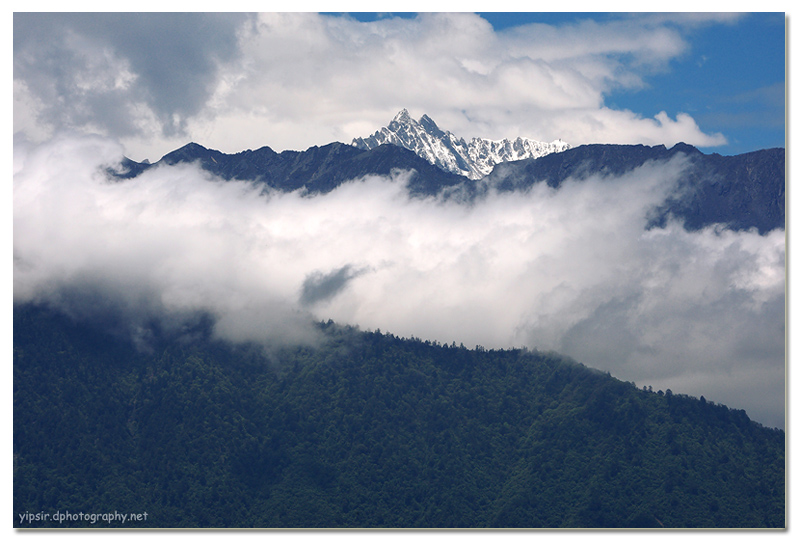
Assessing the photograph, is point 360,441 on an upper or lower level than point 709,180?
lower

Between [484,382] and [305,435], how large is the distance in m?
32.5

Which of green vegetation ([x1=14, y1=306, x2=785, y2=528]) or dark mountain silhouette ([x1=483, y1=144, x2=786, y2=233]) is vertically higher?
dark mountain silhouette ([x1=483, y1=144, x2=786, y2=233])

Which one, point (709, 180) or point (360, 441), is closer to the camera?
point (360, 441)

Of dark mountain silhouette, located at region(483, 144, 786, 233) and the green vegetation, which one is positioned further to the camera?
dark mountain silhouette, located at region(483, 144, 786, 233)

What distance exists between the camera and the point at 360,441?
126m

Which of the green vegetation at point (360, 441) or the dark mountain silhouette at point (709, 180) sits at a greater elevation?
the dark mountain silhouette at point (709, 180)

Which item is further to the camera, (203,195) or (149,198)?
(203,195)

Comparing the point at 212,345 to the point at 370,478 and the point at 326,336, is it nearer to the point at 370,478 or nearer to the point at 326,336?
the point at 326,336

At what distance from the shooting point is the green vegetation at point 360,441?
362 ft

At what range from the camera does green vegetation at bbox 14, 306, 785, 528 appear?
11025 cm

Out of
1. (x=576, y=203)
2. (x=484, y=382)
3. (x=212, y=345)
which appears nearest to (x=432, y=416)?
(x=484, y=382)

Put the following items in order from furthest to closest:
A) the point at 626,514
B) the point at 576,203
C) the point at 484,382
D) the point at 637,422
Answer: the point at 576,203
the point at 484,382
the point at 637,422
the point at 626,514

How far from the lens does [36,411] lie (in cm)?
11438

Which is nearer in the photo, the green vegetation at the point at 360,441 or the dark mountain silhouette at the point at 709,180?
the green vegetation at the point at 360,441
